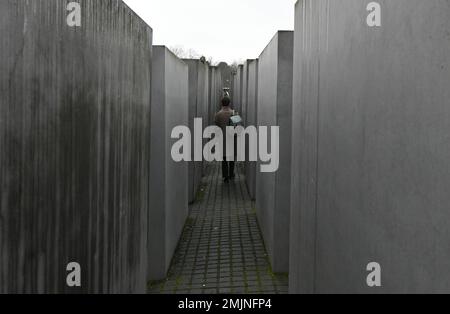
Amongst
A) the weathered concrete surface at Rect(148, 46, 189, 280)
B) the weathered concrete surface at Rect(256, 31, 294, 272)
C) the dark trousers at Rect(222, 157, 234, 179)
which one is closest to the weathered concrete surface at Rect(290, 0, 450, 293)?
the weathered concrete surface at Rect(256, 31, 294, 272)

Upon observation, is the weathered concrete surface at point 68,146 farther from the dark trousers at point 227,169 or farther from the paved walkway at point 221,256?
the dark trousers at point 227,169

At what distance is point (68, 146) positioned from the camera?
273 cm

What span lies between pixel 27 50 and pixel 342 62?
170 cm

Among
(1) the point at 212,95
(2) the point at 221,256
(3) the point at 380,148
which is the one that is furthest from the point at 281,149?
(1) the point at 212,95

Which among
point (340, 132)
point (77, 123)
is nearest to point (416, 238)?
point (340, 132)

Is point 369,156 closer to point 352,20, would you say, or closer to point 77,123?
point 352,20

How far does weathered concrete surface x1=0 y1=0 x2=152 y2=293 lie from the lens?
6.94 ft

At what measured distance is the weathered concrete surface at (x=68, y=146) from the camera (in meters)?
2.12

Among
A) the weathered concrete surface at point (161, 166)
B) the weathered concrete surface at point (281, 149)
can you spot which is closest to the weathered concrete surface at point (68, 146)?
the weathered concrete surface at point (161, 166)

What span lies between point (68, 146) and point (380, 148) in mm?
1572

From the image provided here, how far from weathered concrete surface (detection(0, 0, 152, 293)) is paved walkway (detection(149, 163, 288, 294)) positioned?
164 cm

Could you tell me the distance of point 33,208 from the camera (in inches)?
90.5

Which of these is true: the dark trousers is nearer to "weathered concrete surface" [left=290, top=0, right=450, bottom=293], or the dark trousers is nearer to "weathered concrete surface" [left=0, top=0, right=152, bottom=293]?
"weathered concrete surface" [left=0, top=0, right=152, bottom=293]

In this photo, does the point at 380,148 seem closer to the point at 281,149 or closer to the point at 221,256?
the point at 281,149
